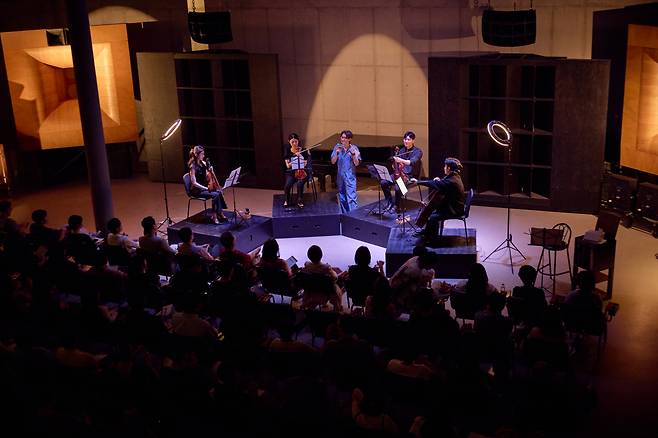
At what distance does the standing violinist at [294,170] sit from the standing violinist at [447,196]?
→ 91.3 inches

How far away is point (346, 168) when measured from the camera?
12148 mm

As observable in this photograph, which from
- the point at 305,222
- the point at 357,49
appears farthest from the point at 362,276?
the point at 357,49

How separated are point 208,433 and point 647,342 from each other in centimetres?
477

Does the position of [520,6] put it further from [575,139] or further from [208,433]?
[208,433]

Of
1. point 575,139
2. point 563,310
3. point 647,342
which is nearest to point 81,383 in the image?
point 563,310

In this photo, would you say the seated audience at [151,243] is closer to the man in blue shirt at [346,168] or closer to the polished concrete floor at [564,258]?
the polished concrete floor at [564,258]

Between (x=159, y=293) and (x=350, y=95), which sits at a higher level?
(x=350, y=95)

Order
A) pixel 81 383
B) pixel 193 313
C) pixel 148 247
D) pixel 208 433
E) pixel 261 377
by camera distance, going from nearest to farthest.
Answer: pixel 208 433, pixel 81 383, pixel 193 313, pixel 261 377, pixel 148 247

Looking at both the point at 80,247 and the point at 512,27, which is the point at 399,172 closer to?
the point at 512,27

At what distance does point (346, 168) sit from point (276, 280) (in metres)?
3.94

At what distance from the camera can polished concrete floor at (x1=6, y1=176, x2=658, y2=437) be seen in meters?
7.24

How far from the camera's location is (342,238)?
12.0m

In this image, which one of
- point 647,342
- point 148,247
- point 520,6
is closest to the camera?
point 647,342

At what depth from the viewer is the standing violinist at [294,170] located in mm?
11898
